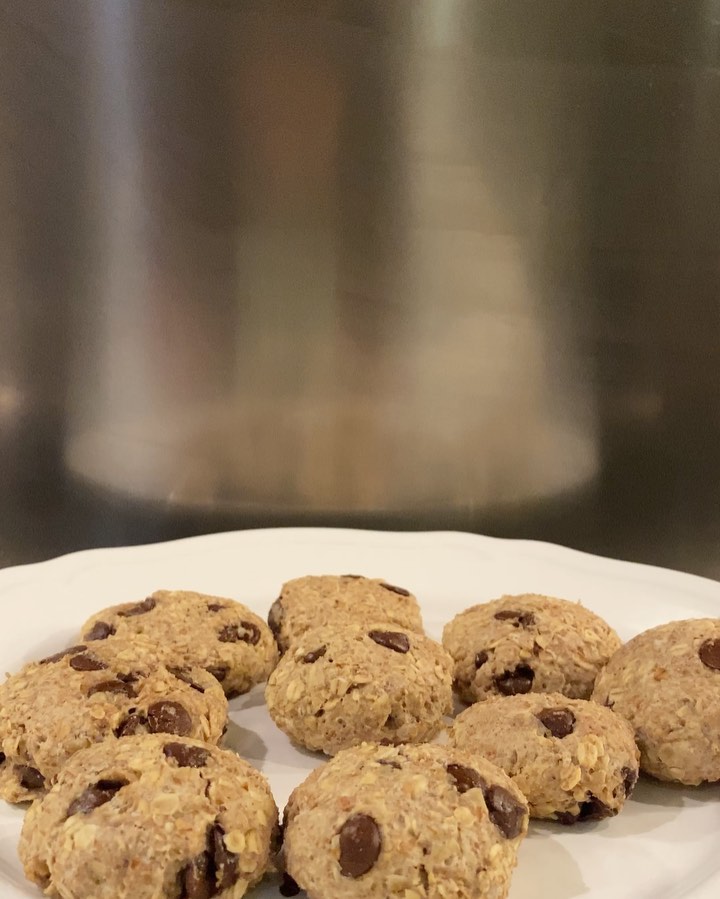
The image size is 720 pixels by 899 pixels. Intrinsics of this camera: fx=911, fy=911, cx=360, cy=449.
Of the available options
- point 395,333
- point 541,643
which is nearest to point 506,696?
point 541,643

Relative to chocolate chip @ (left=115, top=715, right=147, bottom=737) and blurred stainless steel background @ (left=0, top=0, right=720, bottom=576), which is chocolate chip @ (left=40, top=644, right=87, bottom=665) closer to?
chocolate chip @ (left=115, top=715, right=147, bottom=737)

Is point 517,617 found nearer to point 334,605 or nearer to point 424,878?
point 334,605

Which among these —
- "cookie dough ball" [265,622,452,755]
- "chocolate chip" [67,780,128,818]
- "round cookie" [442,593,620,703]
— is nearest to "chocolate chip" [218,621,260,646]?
"cookie dough ball" [265,622,452,755]

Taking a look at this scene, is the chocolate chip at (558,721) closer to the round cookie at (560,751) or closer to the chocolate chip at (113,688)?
the round cookie at (560,751)

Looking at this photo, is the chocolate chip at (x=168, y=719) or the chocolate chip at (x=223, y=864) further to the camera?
the chocolate chip at (x=168, y=719)

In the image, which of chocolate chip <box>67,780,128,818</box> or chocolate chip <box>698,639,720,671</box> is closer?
chocolate chip <box>67,780,128,818</box>

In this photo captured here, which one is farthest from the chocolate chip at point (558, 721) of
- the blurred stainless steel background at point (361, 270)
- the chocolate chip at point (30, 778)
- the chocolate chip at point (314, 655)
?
the blurred stainless steel background at point (361, 270)

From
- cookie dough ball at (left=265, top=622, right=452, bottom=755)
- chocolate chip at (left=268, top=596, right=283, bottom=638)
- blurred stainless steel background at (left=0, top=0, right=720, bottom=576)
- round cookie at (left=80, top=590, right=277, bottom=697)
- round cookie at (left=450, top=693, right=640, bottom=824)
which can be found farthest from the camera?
blurred stainless steel background at (left=0, top=0, right=720, bottom=576)
